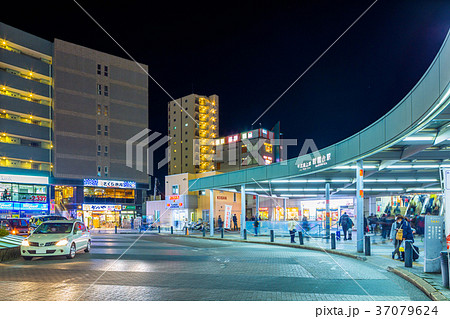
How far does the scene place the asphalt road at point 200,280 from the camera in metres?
8.66

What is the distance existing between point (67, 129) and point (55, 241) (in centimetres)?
4890

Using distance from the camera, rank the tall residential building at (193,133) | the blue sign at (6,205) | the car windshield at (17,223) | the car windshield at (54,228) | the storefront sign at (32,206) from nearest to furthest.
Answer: the car windshield at (54,228), the car windshield at (17,223), the blue sign at (6,205), the storefront sign at (32,206), the tall residential building at (193,133)

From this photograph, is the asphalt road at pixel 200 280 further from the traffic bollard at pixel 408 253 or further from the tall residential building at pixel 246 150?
the tall residential building at pixel 246 150

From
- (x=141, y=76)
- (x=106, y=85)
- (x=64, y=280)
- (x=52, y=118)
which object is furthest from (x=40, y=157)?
(x=64, y=280)

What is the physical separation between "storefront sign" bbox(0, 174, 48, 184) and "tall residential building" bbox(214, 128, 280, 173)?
37.8 meters

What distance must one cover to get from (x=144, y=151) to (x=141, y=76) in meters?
12.9

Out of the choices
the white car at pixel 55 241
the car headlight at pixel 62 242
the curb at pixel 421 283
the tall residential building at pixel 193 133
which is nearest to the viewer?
the curb at pixel 421 283

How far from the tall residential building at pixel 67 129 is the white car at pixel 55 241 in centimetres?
4090

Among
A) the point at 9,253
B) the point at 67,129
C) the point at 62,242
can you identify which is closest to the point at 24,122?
the point at 67,129

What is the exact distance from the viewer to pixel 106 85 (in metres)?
66.4

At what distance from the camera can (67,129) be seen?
61031 mm

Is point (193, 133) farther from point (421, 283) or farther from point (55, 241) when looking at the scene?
point (421, 283)

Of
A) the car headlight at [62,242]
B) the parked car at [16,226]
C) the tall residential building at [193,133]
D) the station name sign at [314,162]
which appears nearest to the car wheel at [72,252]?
the car headlight at [62,242]

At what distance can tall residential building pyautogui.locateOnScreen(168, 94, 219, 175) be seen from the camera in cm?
9819
